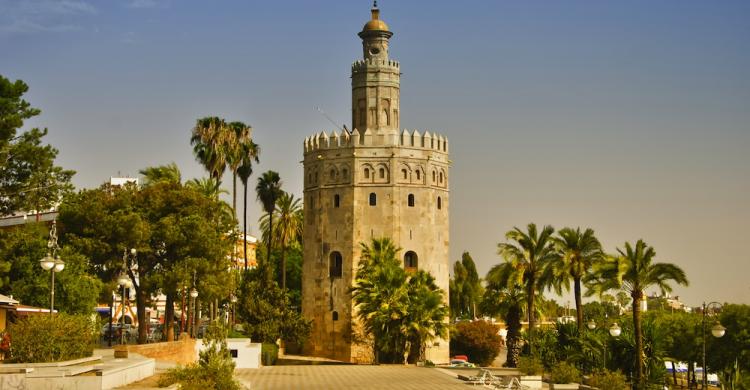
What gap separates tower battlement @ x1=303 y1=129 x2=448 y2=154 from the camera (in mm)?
69750

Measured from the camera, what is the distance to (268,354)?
57.5 meters

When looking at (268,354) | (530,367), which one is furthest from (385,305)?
(530,367)

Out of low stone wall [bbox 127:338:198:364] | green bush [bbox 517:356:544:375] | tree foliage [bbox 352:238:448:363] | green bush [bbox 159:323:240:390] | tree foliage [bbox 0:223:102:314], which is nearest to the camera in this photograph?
green bush [bbox 159:323:240:390]

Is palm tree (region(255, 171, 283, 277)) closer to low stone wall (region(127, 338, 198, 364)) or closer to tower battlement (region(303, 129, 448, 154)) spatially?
tower battlement (region(303, 129, 448, 154))

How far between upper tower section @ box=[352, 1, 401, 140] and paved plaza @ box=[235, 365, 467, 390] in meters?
23.0

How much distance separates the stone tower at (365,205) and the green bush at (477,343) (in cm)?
750

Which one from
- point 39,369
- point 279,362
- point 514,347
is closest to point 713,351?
point 514,347

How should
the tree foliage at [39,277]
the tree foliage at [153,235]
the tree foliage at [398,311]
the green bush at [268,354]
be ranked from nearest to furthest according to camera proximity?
the tree foliage at [39,277]
the tree foliage at [153,235]
the tree foliage at [398,311]
the green bush at [268,354]

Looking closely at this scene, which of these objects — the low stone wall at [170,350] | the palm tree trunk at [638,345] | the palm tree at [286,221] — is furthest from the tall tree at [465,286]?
the palm tree trunk at [638,345]

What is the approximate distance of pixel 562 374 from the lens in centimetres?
3619

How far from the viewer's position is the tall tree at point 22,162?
45.9 m

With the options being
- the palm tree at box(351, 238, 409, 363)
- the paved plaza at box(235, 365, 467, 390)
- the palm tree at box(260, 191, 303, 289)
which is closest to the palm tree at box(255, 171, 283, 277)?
the palm tree at box(260, 191, 303, 289)

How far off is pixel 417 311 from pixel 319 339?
47.9 ft

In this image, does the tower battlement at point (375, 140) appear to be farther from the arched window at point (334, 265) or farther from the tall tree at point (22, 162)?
the tall tree at point (22, 162)
